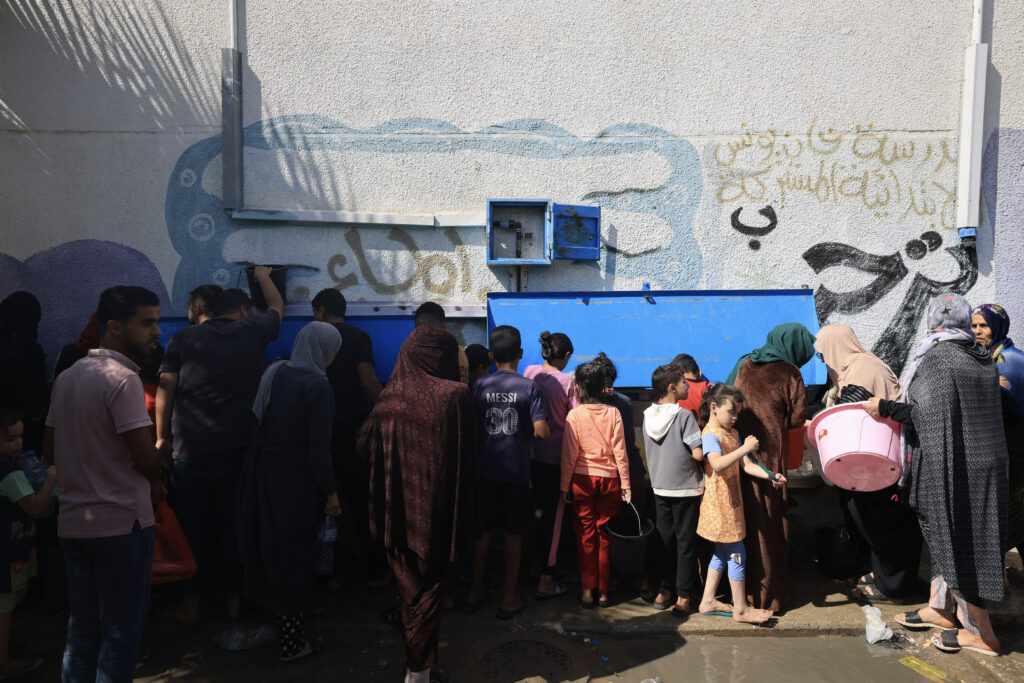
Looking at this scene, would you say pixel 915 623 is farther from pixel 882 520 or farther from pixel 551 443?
pixel 551 443

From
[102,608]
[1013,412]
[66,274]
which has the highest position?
[66,274]

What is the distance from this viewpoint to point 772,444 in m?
4.06

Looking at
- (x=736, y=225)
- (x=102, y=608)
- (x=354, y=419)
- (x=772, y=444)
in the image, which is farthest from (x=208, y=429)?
(x=736, y=225)

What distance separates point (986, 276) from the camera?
18.4 feet

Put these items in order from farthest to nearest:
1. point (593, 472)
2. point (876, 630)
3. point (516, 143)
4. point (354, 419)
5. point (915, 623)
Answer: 1. point (516, 143)
2. point (354, 419)
3. point (593, 472)
4. point (915, 623)
5. point (876, 630)

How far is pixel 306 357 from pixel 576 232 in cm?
266

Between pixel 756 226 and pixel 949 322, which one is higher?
pixel 756 226

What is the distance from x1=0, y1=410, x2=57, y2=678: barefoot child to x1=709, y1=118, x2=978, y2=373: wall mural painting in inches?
199

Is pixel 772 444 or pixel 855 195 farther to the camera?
pixel 855 195

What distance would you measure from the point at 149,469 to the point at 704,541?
321 centimetres

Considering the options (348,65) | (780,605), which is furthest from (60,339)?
(780,605)

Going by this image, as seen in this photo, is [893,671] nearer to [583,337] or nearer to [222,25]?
[583,337]

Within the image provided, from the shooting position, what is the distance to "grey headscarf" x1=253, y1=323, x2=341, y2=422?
11.8 ft

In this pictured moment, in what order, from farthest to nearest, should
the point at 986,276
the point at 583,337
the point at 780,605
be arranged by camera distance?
1. the point at 986,276
2. the point at 583,337
3. the point at 780,605
